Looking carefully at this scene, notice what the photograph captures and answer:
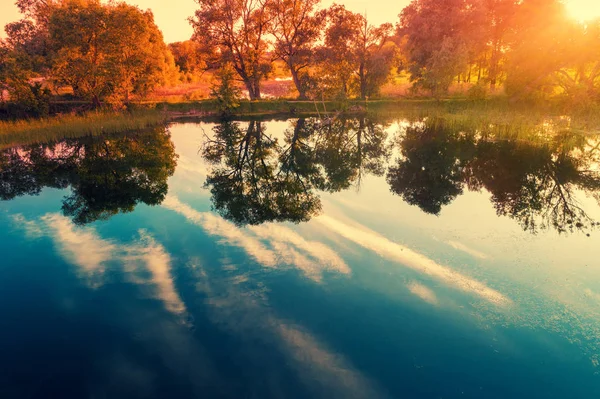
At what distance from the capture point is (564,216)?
14336 millimetres

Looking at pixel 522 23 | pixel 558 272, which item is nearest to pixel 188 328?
pixel 558 272

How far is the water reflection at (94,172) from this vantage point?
17419mm

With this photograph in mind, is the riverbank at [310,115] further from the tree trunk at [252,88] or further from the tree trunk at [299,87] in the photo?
the tree trunk at [252,88]

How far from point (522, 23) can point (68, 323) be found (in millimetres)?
59580

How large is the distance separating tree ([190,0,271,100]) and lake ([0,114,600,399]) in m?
36.9

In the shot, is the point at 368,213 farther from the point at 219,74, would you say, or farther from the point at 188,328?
the point at 219,74

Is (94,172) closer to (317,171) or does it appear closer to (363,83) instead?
(317,171)

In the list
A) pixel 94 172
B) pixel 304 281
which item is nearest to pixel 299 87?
pixel 94 172

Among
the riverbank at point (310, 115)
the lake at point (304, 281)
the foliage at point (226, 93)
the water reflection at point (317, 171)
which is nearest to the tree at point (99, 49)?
the riverbank at point (310, 115)

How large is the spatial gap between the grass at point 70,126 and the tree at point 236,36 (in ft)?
59.0

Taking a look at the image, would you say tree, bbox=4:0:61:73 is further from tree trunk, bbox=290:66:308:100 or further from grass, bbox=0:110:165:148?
tree trunk, bbox=290:66:308:100

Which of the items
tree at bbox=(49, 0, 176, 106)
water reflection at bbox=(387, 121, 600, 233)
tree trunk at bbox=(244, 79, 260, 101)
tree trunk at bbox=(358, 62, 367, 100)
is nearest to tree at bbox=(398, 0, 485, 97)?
tree trunk at bbox=(358, 62, 367, 100)

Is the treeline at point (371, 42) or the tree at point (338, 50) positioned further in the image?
the tree at point (338, 50)

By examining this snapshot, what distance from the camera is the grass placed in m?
29.3
